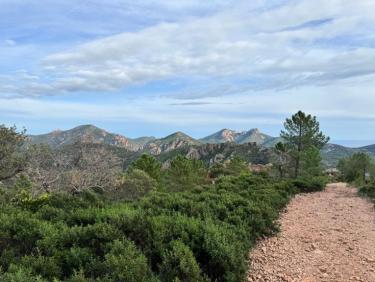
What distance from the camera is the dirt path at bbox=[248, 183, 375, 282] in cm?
786

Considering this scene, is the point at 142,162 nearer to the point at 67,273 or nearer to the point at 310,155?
the point at 310,155

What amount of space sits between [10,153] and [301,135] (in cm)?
2640

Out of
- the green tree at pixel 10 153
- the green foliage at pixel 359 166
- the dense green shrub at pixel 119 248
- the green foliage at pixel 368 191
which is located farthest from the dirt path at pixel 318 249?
the green foliage at pixel 359 166

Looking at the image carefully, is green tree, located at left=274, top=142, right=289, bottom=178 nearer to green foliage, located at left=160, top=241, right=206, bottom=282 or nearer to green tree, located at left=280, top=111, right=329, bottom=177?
green tree, located at left=280, top=111, right=329, bottom=177

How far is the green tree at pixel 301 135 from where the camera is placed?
37.3 meters

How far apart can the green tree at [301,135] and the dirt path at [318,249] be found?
73.9 ft

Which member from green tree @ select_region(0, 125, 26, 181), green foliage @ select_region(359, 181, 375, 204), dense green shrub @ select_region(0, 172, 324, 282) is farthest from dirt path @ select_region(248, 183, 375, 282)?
green tree @ select_region(0, 125, 26, 181)

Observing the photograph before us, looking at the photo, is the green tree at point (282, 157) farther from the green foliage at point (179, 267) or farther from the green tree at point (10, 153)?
the green foliage at point (179, 267)

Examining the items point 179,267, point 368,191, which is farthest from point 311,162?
point 179,267

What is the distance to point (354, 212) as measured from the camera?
15.4m

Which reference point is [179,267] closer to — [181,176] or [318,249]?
[318,249]

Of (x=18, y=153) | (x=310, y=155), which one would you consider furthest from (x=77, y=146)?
(x=310, y=155)

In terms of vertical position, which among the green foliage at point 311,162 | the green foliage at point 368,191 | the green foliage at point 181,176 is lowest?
the green foliage at point 181,176

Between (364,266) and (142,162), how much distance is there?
109ft
